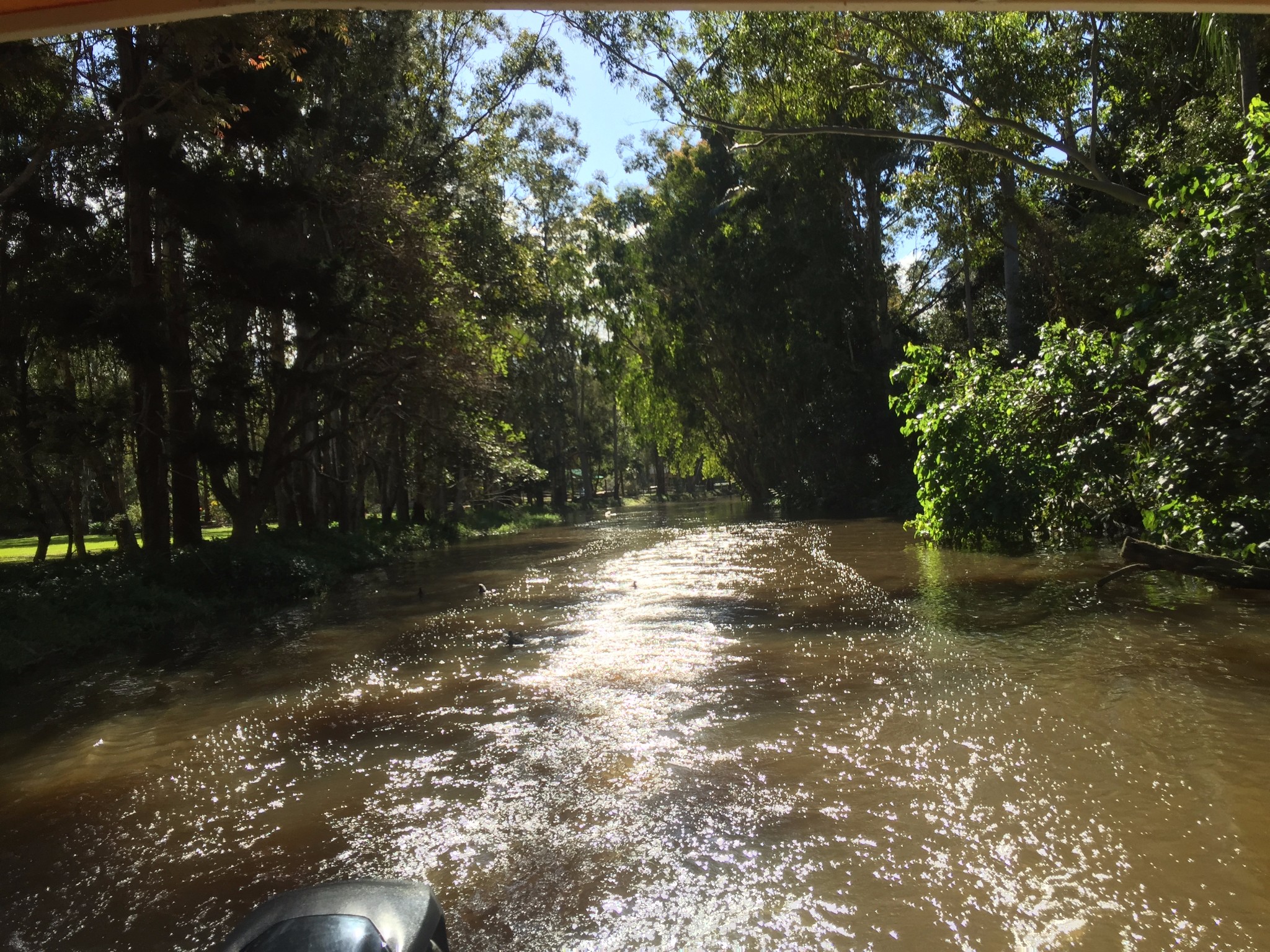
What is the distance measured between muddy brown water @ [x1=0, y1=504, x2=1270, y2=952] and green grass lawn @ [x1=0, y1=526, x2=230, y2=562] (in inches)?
724

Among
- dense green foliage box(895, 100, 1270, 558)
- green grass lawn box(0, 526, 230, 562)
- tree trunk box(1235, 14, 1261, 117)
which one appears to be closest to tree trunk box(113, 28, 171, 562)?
green grass lawn box(0, 526, 230, 562)

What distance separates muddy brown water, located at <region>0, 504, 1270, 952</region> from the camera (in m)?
3.86

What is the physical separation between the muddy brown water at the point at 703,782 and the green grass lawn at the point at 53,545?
18.4 metres

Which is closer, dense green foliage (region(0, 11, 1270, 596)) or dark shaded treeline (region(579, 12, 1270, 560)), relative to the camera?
dark shaded treeline (region(579, 12, 1270, 560))

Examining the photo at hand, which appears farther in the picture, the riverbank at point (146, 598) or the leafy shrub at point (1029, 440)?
the leafy shrub at point (1029, 440)

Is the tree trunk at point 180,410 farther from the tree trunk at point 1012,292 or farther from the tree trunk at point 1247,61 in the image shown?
the tree trunk at point 1012,292

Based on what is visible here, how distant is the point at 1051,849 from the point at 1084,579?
328 inches

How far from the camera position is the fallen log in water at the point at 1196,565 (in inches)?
352

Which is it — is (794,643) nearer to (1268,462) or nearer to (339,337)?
(1268,462)

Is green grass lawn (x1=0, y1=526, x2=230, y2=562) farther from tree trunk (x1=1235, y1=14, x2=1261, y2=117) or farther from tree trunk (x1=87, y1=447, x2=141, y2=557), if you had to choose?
tree trunk (x1=1235, y1=14, x2=1261, y2=117)

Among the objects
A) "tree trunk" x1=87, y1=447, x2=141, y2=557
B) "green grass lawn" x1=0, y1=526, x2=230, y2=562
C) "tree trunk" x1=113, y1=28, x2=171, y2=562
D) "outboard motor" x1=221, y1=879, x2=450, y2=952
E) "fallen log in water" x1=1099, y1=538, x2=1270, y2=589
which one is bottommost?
"green grass lawn" x1=0, y1=526, x2=230, y2=562

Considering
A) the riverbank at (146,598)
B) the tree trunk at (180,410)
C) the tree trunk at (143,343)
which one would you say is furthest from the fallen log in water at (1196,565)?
the tree trunk at (180,410)

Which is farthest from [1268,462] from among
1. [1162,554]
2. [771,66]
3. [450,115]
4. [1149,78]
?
[450,115]

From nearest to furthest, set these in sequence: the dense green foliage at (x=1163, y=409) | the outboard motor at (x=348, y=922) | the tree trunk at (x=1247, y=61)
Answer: the outboard motor at (x=348, y=922), the dense green foliage at (x=1163, y=409), the tree trunk at (x=1247, y=61)
